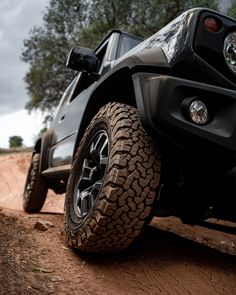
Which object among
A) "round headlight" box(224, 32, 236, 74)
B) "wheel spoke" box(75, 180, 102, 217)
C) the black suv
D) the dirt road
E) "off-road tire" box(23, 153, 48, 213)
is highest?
"round headlight" box(224, 32, 236, 74)

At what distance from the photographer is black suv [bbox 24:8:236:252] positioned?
2.08 m

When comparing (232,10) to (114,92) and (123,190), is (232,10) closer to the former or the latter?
(114,92)

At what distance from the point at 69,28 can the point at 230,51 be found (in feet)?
60.7

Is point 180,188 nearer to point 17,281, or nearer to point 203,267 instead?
point 203,267

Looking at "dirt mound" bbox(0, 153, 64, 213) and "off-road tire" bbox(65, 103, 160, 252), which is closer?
"off-road tire" bbox(65, 103, 160, 252)

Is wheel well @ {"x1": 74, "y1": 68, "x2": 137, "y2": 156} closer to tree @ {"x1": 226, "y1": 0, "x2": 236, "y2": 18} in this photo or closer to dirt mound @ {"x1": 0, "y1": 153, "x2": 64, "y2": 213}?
dirt mound @ {"x1": 0, "y1": 153, "x2": 64, "y2": 213}

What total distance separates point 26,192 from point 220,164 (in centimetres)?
371

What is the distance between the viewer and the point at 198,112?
6.88 feet

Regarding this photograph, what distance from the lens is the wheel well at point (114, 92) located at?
2.60 meters

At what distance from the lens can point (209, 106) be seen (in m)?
2.15

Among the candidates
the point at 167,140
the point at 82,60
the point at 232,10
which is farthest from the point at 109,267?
the point at 232,10

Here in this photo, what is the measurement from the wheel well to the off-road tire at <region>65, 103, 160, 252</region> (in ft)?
0.95

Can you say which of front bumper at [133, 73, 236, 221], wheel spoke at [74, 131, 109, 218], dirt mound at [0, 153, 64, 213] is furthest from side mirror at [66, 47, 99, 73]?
dirt mound at [0, 153, 64, 213]

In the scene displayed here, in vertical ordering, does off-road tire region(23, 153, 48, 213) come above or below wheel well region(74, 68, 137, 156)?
below
